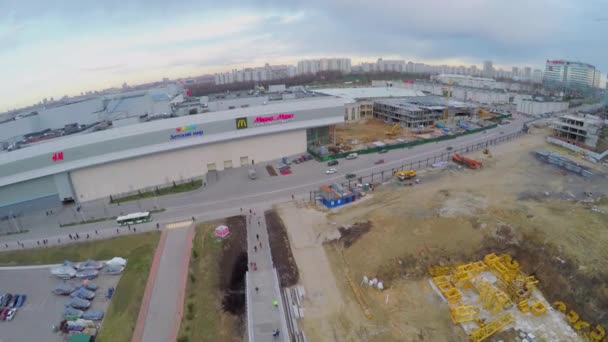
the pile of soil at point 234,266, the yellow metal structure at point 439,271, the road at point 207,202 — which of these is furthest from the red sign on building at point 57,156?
the yellow metal structure at point 439,271

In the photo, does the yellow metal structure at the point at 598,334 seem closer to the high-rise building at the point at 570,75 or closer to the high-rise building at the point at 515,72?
the high-rise building at the point at 570,75

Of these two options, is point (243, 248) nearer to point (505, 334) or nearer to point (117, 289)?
point (117, 289)

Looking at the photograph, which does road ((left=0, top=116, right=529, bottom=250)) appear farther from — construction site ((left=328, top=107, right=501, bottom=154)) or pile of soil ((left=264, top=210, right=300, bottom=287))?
construction site ((left=328, top=107, right=501, bottom=154))

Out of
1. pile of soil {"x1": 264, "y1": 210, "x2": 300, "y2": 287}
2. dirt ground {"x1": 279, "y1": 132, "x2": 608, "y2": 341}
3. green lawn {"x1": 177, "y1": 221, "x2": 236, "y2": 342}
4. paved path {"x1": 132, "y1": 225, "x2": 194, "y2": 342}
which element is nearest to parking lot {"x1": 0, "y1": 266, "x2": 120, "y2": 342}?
paved path {"x1": 132, "y1": 225, "x2": 194, "y2": 342}

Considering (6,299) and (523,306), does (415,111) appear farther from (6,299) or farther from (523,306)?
(6,299)

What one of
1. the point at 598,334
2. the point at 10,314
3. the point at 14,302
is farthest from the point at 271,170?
the point at 598,334

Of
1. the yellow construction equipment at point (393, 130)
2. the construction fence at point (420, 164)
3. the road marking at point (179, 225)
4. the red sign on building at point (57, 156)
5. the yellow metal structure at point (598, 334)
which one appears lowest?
the yellow metal structure at point (598, 334)
